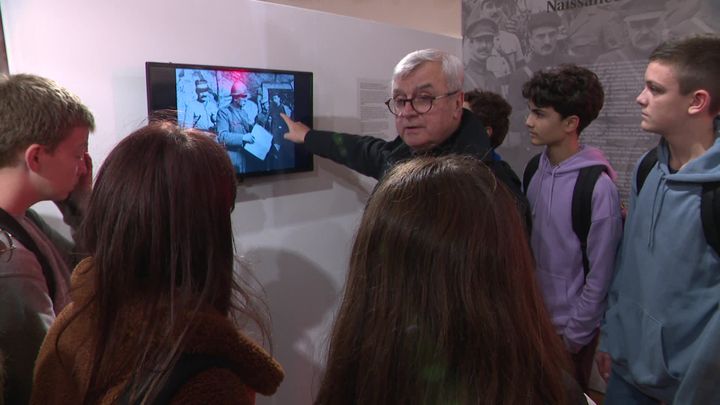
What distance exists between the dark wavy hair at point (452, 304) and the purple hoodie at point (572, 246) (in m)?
1.56

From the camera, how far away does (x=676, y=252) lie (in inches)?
79.6

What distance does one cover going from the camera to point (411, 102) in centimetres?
241

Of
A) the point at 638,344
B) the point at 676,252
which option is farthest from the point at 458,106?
the point at 638,344

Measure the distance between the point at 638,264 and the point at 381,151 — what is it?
53.9 inches

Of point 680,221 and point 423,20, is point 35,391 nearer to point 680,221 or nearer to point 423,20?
point 680,221

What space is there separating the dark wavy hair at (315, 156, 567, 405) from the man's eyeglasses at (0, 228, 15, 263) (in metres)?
0.98

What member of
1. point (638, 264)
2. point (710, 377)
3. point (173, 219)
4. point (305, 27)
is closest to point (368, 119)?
point (305, 27)

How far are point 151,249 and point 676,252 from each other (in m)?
1.96

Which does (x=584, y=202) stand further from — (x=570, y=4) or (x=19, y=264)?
(x=19, y=264)

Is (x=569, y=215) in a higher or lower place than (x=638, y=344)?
higher

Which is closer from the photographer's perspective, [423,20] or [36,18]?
[36,18]

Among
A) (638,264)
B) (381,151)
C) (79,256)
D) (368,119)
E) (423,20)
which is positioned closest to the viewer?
(79,256)

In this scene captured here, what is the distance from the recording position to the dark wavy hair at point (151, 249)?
3.34 ft

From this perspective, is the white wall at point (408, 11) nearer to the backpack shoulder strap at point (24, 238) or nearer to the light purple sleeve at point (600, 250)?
the light purple sleeve at point (600, 250)
